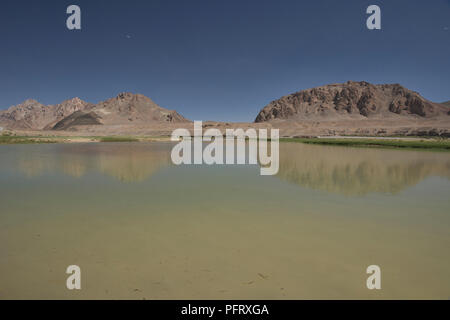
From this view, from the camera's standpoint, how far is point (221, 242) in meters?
4.87

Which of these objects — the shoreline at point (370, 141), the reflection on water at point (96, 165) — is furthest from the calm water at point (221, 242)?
the shoreline at point (370, 141)

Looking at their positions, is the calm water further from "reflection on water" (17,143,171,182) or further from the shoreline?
the shoreline

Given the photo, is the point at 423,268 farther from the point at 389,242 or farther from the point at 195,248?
the point at 195,248

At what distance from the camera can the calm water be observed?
353 centimetres

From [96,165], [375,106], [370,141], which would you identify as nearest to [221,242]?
[96,165]

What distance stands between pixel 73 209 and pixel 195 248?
4.61m

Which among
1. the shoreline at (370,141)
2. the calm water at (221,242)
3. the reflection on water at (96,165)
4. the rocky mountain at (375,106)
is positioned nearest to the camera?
the calm water at (221,242)

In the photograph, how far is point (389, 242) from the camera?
5008 millimetres

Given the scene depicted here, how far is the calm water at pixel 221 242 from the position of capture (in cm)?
353

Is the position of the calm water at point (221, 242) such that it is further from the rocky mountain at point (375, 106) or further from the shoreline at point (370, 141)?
the rocky mountain at point (375, 106)

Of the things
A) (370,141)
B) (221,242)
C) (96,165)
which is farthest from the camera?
(370,141)

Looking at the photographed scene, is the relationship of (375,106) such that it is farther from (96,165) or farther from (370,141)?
(96,165)

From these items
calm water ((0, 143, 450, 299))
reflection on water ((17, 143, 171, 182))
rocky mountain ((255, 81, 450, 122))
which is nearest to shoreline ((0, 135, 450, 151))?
calm water ((0, 143, 450, 299))
